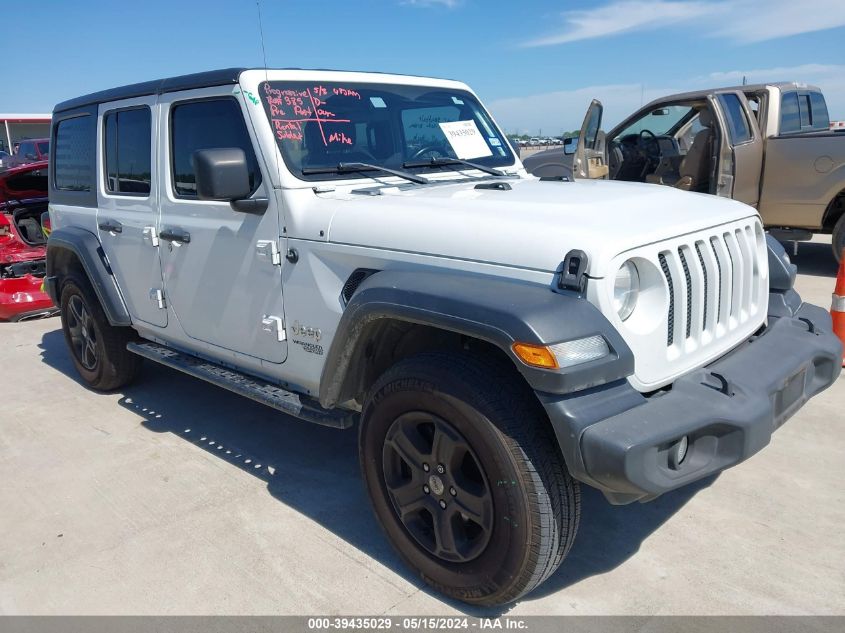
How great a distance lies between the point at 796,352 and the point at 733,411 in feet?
2.43

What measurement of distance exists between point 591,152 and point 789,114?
2.44 meters

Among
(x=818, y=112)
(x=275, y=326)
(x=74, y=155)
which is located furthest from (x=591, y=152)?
(x=275, y=326)

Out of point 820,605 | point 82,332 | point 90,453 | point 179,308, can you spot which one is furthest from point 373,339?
point 82,332

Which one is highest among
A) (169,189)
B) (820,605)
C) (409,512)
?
(169,189)

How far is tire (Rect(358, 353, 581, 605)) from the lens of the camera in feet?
7.61

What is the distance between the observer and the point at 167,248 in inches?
154

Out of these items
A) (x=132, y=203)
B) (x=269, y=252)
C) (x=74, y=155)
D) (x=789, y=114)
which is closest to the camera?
(x=269, y=252)

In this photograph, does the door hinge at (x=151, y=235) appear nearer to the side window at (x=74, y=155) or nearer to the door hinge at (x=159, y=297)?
the door hinge at (x=159, y=297)

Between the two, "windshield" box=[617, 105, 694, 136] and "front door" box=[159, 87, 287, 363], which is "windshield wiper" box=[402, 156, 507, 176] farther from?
"windshield" box=[617, 105, 694, 136]

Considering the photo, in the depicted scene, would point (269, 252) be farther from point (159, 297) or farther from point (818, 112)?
point (818, 112)

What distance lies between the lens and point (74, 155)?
4934 mm

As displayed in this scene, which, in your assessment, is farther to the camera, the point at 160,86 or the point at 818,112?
the point at 818,112

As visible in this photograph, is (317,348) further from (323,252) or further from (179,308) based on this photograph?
(179,308)

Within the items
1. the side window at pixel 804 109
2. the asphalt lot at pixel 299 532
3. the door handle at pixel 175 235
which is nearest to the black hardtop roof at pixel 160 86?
the door handle at pixel 175 235
